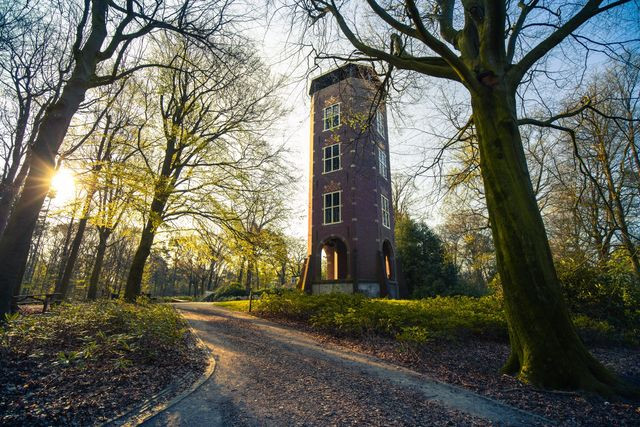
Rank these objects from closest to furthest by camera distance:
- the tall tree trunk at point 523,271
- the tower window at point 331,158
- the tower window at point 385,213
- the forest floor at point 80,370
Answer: the forest floor at point 80,370, the tall tree trunk at point 523,271, the tower window at point 385,213, the tower window at point 331,158

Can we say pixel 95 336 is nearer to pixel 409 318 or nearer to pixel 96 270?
pixel 409 318

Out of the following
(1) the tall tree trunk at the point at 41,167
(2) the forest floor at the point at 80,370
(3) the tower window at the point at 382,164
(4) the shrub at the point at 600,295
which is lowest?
(2) the forest floor at the point at 80,370

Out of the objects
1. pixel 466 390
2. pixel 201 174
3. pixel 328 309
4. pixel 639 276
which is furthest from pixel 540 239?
pixel 201 174

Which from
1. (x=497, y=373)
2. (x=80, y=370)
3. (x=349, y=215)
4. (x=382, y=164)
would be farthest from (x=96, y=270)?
(x=382, y=164)

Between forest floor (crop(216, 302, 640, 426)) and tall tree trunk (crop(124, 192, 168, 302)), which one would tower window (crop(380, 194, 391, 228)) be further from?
tall tree trunk (crop(124, 192, 168, 302))

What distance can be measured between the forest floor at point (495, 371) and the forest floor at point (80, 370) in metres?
3.66

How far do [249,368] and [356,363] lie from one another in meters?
1.89

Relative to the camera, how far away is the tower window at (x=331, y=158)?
893 inches

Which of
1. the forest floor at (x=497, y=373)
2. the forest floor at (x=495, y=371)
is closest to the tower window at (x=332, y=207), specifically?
the forest floor at (x=495, y=371)

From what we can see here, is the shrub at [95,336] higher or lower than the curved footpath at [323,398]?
higher

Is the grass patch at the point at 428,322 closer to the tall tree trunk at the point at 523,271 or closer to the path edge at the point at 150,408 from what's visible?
the tall tree trunk at the point at 523,271

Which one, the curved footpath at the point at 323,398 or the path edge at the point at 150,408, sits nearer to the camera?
the path edge at the point at 150,408

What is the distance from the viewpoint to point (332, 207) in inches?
864

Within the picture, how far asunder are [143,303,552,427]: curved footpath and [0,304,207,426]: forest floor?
517 millimetres
